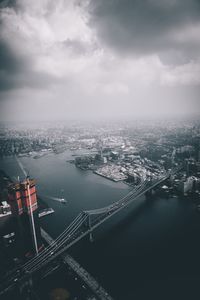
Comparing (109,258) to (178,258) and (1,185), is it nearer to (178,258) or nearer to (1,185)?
(178,258)

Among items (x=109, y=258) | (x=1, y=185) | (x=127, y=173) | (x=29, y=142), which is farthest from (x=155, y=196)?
(x=29, y=142)

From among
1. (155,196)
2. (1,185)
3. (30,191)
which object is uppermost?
(30,191)

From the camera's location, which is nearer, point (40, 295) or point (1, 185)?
point (40, 295)

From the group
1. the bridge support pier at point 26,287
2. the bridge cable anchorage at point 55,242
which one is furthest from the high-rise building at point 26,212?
the bridge support pier at point 26,287

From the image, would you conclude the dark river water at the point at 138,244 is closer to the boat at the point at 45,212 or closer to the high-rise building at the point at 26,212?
the boat at the point at 45,212

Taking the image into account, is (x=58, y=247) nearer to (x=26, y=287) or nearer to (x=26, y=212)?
(x=26, y=287)

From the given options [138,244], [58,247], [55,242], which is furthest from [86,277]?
[138,244]

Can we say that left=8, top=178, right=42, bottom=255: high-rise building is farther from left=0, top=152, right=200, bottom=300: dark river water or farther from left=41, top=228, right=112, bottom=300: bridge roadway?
left=0, top=152, right=200, bottom=300: dark river water
